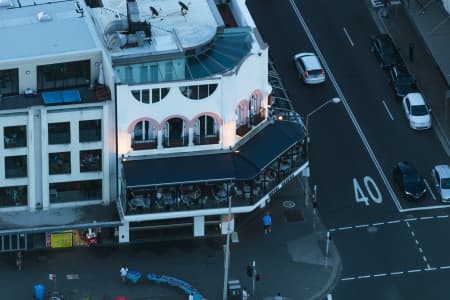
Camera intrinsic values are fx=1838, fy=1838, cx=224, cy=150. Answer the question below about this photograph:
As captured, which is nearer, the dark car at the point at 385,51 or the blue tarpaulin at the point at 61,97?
the blue tarpaulin at the point at 61,97

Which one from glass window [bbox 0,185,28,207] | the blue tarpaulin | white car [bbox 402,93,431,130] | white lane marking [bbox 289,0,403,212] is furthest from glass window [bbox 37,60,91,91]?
white car [bbox 402,93,431,130]

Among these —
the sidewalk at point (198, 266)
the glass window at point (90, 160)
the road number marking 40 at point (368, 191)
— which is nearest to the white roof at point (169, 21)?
the glass window at point (90, 160)

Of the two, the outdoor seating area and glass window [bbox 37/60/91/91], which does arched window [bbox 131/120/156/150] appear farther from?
glass window [bbox 37/60/91/91]

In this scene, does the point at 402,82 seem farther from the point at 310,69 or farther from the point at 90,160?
the point at 90,160

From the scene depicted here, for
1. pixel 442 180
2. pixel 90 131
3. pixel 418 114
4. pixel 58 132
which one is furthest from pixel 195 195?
pixel 418 114

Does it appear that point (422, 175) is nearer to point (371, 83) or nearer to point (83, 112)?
point (371, 83)

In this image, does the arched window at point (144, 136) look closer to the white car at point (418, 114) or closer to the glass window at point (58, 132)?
the glass window at point (58, 132)

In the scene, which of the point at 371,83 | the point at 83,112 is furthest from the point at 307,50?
the point at 83,112
